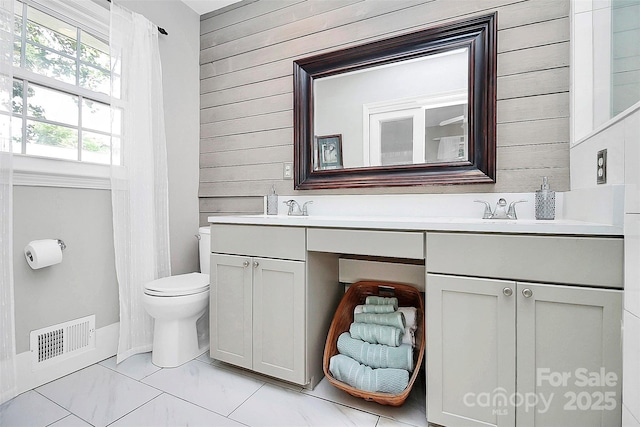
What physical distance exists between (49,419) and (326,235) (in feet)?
4.69

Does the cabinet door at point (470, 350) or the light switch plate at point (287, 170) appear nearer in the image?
the cabinet door at point (470, 350)

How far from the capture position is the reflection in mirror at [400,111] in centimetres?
174

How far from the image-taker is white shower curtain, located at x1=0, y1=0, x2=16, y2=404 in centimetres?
146

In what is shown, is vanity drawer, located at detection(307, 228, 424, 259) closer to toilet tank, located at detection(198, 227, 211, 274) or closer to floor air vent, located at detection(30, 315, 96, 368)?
toilet tank, located at detection(198, 227, 211, 274)

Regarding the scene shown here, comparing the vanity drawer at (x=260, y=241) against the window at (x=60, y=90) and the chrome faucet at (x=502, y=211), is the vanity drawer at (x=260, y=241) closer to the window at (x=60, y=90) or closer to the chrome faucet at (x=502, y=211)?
the window at (x=60, y=90)

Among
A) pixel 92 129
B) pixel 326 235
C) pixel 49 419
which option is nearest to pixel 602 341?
pixel 326 235

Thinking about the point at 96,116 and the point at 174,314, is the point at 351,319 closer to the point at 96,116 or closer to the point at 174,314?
the point at 174,314

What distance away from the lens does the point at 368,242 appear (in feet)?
4.63

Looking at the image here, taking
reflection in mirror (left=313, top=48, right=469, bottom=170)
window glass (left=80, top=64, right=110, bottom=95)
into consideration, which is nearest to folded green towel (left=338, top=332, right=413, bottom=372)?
reflection in mirror (left=313, top=48, right=469, bottom=170)

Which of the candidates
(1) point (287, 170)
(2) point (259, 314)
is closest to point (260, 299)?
(2) point (259, 314)

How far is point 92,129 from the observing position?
197 centimetres

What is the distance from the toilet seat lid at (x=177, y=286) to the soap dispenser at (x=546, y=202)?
1.82 meters

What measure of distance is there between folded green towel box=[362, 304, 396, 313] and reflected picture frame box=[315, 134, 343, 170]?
88 cm

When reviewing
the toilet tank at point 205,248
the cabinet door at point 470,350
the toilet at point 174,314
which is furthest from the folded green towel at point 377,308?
the toilet tank at point 205,248
